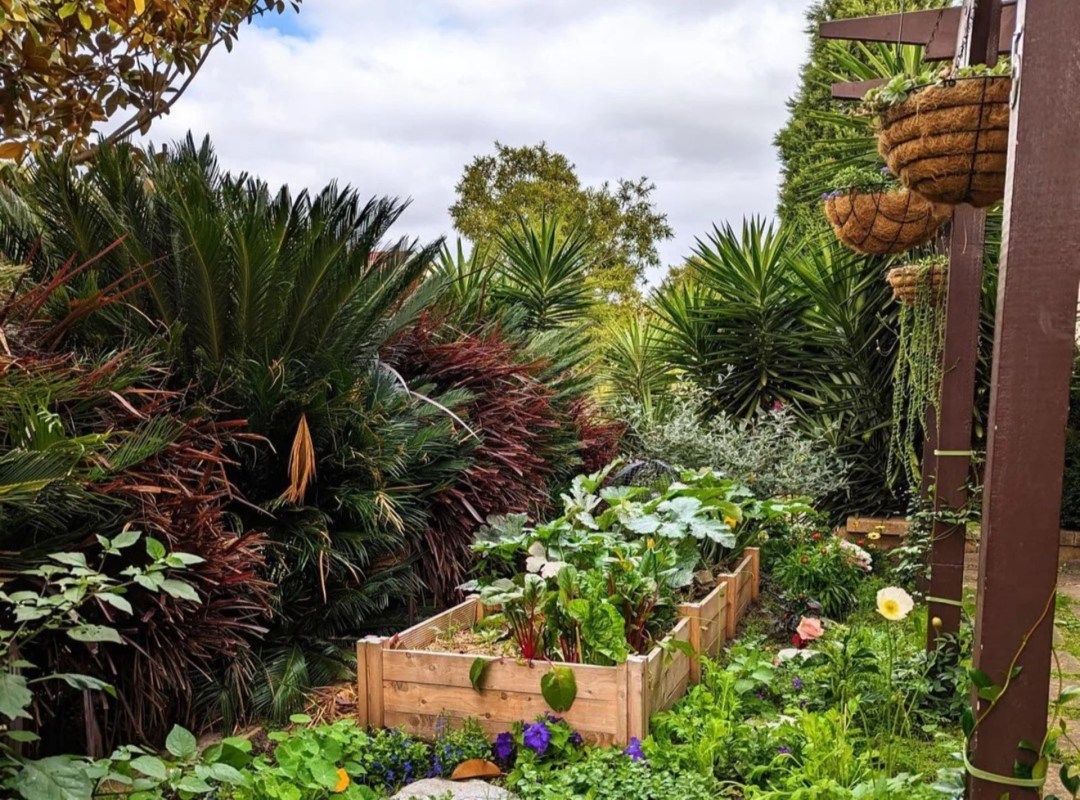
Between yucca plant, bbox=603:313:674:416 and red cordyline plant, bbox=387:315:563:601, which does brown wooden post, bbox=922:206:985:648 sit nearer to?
red cordyline plant, bbox=387:315:563:601

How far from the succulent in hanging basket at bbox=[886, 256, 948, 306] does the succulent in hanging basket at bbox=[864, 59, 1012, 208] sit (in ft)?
5.34

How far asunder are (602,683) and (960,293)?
78.5 inches

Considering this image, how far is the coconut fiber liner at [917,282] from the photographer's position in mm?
3896

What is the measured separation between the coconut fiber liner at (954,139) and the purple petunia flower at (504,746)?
1.97 m

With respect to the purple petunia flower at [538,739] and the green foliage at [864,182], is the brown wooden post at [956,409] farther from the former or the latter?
the purple petunia flower at [538,739]

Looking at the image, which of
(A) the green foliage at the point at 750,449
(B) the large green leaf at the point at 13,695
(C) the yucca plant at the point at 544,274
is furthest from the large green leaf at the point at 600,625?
(C) the yucca plant at the point at 544,274

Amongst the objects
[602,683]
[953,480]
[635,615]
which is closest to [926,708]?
[953,480]

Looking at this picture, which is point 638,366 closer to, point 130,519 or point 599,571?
point 599,571

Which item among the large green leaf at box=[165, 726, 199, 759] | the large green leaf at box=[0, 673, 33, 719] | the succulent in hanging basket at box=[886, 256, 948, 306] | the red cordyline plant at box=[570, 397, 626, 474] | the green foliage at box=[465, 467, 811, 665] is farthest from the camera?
the red cordyline plant at box=[570, 397, 626, 474]

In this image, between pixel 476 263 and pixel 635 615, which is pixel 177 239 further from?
pixel 476 263

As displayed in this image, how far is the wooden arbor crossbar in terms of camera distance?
1553mm

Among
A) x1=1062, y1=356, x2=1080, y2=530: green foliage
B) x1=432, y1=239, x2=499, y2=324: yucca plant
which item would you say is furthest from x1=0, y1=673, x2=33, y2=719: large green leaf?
x1=1062, y1=356, x2=1080, y2=530: green foliage

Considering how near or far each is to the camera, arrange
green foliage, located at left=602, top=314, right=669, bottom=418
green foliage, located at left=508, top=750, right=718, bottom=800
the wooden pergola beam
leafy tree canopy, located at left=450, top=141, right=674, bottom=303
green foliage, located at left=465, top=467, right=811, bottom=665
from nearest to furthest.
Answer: green foliage, located at left=508, top=750, right=718, bottom=800, green foliage, located at left=465, top=467, right=811, bottom=665, the wooden pergola beam, green foliage, located at left=602, top=314, right=669, bottom=418, leafy tree canopy, located at left=450, top=141, right=674, bottom=303

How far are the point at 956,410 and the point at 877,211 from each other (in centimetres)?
90
